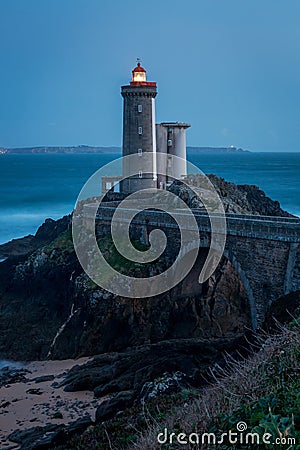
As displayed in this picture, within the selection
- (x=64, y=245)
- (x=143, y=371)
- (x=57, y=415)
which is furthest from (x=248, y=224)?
(x=64, y=245)

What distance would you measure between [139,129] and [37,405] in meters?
17.8

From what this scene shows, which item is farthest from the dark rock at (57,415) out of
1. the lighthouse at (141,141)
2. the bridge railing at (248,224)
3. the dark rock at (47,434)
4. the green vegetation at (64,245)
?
the lighthouse at (141,141)

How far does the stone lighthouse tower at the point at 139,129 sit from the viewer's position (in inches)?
1183

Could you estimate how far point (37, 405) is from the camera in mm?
15617

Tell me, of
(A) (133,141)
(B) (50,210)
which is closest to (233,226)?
(A) (133,141)

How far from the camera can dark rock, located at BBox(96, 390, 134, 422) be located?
42.0ft

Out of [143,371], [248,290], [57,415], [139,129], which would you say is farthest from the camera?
[139,129]

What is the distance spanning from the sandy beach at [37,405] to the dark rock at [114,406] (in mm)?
702

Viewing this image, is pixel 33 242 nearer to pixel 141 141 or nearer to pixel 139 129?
pixel 141 141

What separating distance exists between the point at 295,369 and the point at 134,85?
81.4 feet

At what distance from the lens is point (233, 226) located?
59.0 feet

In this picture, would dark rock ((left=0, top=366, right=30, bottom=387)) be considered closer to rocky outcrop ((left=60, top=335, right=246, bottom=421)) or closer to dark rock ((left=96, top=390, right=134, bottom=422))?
rocky outcrop ((left=60, top=335, right=246, bottom=421))

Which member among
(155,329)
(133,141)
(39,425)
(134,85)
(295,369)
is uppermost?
(134,85)

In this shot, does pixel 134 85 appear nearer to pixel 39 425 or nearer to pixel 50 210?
pixel 39 425
